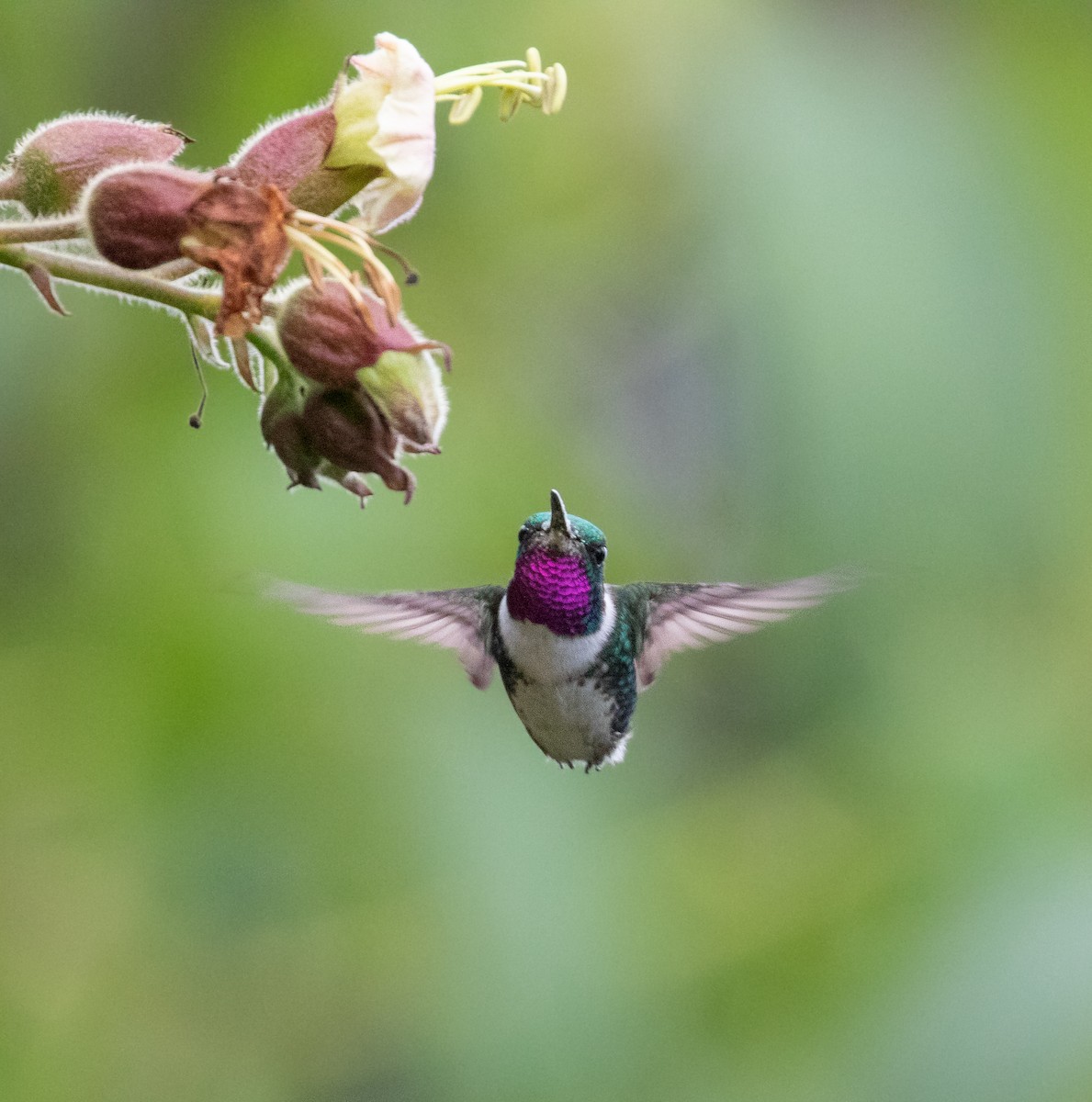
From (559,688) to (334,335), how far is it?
130 centimetres

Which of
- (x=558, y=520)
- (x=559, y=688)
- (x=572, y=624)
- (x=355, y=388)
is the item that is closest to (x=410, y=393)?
(x=355, y=388)

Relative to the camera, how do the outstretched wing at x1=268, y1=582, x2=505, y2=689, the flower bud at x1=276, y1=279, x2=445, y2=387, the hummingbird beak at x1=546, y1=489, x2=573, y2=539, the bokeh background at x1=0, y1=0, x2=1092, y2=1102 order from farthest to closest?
the bokeh background at x1=0, y1=0, x2=1092, y2=1102, the hummingbird beak at x1=546, y1=489, x2=573, y2=539, the outstretched wing at x1=268, y1=582, x2=505, y2=689, the flower bud at x1=276, y1=279, x2=445, y2=387

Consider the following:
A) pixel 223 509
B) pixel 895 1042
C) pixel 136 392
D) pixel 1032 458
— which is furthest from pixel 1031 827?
pixel 136 392

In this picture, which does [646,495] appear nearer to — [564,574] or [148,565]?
[564,574]

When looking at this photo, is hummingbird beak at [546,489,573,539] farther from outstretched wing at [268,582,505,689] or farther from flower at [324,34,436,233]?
flower at [324,34,436,233]

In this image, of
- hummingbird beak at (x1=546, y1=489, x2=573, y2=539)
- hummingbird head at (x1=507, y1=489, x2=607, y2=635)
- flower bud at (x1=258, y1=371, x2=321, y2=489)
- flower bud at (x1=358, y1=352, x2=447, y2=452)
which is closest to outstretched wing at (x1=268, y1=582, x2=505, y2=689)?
hummingbird head at (x1=507, y1=489, x2=607, y2=635)

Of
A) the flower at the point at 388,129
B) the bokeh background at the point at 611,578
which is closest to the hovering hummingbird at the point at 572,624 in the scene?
the bokeh background at the point at 611,578

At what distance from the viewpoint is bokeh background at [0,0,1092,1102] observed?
302 cm

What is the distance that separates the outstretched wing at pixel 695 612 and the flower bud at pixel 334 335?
120 cm

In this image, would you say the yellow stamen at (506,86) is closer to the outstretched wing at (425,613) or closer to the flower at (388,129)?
the flower at (388,129)

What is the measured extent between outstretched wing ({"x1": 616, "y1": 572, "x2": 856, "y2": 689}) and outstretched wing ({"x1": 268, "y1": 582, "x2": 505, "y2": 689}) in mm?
272

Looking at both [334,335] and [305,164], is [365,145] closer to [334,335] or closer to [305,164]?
[305,164]

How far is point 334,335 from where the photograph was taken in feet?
6.35

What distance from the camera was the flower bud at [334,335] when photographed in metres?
1.93
